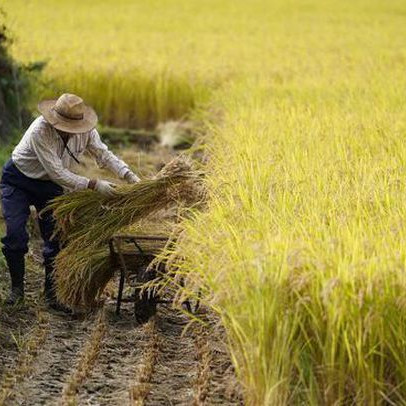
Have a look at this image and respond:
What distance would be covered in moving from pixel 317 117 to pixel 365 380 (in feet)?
17.8

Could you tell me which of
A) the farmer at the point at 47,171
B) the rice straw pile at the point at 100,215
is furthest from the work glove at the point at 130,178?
the rice straw pile at the point at 100,215

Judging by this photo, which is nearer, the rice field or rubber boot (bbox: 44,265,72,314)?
the rice field

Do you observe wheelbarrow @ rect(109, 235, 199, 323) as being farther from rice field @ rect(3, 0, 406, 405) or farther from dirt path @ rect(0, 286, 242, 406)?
rice field @ rect(3, 0, 406, 405)

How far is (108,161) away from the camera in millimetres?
6465

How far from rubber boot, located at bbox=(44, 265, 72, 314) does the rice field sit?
106 cm

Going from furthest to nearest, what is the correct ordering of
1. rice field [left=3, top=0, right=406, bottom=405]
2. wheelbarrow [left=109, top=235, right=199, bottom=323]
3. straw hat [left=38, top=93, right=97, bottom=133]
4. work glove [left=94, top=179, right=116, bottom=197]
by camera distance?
1. straw hat [left=38, top=93, right=97, bottom=133]
2. work glove [left=94, top=179, right=116, bottom=197]
3. wheelbarrow [left=109, top=235, right=199, bottom=323]
4. rice field [left=3, top=0, right=406, bottom=405]

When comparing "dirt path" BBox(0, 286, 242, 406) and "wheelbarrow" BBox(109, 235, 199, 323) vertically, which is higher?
"wheelbarrow" BBox(109, 235, 199, 323)

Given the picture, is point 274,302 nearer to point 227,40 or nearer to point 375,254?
point 375,254

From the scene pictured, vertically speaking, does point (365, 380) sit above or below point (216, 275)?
below

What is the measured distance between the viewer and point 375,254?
4285 millimetres

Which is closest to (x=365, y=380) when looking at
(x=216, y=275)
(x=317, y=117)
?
(x=216, y=275)

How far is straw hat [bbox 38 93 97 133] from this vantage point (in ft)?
20.2

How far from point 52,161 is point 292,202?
5.03 feet

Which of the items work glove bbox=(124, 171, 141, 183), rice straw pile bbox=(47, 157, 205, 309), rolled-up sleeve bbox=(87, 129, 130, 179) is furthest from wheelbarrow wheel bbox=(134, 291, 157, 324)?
rolled-up sleeve bbox=(87, 129, 130, 179)
